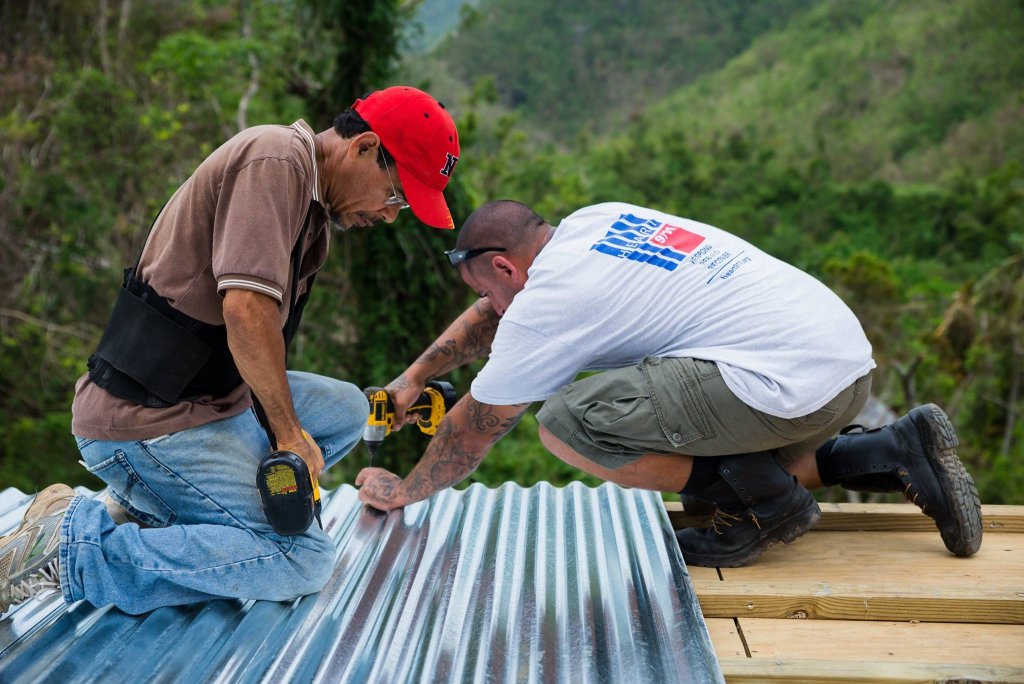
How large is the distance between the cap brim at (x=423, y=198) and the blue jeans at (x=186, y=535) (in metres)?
0.75

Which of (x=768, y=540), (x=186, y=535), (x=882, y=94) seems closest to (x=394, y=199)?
(x=186, y=535)

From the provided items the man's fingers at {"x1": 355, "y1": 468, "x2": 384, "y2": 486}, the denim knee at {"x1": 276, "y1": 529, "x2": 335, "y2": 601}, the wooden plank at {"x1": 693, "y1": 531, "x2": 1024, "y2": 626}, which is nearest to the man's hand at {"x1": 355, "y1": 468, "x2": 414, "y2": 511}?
the man's fingers at {"x1": 355, "y1": 468, "x2": 384, "y2": 486}

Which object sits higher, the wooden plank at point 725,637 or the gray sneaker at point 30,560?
the gray sneaker at point 30,560

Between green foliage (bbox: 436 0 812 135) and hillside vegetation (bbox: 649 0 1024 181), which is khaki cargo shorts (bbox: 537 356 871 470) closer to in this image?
hillside vegetation (bbox: 649 0 1024 181)

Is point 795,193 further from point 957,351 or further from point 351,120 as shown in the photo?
point 351,120

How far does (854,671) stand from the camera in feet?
5.91

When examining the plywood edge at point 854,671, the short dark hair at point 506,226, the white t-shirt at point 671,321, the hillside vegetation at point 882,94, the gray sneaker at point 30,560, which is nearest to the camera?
the plywood edge at point 854,671

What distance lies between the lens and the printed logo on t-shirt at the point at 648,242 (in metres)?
2.29

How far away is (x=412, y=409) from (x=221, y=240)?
104cm

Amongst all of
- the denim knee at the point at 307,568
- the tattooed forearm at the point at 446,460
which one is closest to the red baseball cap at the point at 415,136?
the tattooed forearm at the point at 446,460

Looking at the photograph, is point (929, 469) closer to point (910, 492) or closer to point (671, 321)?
point (910, 492)

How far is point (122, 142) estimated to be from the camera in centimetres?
909

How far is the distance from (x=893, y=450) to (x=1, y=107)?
9.23 metres

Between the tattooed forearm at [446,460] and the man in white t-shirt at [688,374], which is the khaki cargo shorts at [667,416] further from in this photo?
the tattooed forearm at [446,460]
